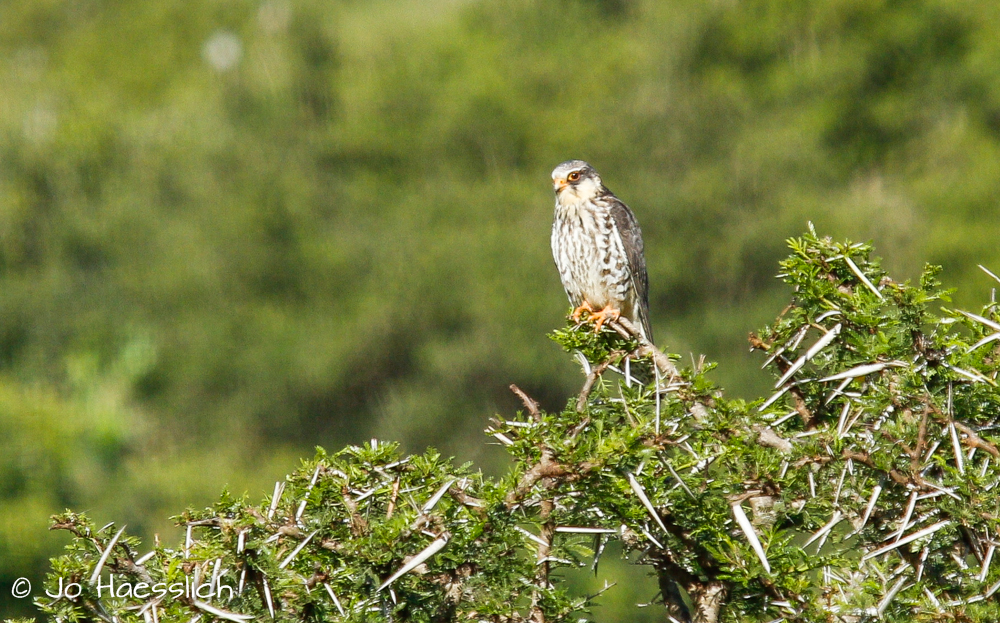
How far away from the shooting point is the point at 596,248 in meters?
5.41

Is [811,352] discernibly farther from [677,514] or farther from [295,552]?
[295,552]

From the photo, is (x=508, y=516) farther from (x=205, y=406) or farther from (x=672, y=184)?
(x=205, y=406)

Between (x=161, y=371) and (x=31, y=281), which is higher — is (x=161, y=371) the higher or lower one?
the lower one

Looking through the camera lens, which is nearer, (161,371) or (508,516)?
(508,516)

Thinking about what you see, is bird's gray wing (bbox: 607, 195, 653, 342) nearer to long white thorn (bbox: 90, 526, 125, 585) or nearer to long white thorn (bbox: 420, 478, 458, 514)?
long white thorn (bbox: 420, 478, 458, 514)

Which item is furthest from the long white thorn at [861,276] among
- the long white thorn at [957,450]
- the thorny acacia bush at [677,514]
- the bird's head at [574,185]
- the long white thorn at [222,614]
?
the bird's head at [574,185]

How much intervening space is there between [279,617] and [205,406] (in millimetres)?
15692

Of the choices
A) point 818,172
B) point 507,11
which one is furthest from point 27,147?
point 818,172

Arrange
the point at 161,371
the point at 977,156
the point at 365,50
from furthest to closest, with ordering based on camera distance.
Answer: the point at 365,50, the point at 161,371, the point at 977,156

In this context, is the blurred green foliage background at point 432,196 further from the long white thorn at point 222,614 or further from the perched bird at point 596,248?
the long white thorn at point 222,614

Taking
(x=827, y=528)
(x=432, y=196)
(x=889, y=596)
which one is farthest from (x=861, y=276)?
(x=432, y=196)

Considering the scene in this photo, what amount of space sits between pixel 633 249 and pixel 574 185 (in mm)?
452

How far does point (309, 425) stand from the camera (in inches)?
681

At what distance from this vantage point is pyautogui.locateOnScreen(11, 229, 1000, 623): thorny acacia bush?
2.22m
